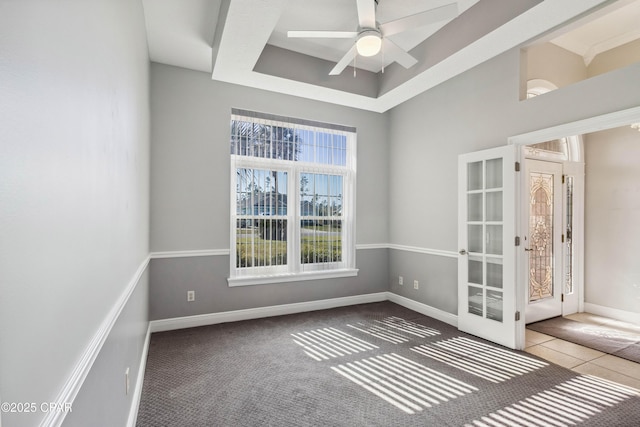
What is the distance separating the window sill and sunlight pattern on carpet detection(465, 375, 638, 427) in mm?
2631

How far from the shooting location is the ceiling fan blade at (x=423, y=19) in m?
2.25

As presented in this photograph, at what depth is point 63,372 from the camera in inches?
30.7

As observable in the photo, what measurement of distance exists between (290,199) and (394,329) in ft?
6.97

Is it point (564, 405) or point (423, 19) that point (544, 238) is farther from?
point (423, 19)

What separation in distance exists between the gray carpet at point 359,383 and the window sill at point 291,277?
1.92 feet

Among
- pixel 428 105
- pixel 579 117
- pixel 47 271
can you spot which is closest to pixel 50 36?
pixel 47 271

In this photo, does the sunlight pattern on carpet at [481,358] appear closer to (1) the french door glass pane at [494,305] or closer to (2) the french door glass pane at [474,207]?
(1) the french door glass pane at [494,305]

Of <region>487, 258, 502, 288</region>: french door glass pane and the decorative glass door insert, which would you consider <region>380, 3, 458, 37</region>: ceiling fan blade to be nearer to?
<region>487, 258, 502, 288</region>: french door glass pane

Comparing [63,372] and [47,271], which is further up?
[47,271]

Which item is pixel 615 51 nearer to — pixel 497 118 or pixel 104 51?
pixel 497 118

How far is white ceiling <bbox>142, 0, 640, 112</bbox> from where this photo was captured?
2.53 m

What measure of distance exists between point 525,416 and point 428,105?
3578mm

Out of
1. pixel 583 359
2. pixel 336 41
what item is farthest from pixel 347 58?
pixel 583 359

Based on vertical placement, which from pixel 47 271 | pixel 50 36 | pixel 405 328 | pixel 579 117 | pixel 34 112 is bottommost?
pixel 405 328
